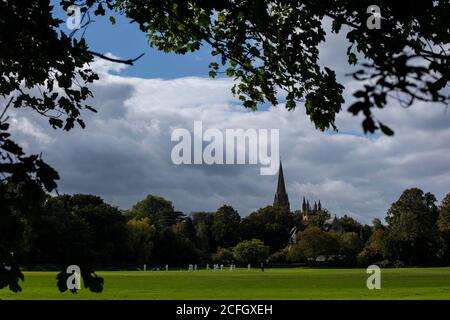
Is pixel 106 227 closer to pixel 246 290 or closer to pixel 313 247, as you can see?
pixel 313 247

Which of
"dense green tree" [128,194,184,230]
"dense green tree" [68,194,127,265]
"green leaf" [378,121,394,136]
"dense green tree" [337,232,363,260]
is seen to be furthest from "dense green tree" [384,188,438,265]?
"green leaf" [378,121,394,136]

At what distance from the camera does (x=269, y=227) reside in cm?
14550

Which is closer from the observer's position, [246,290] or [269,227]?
[246,290]

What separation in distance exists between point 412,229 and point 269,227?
45624 mm

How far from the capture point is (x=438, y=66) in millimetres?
5590

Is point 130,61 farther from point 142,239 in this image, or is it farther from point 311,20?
point 142,239

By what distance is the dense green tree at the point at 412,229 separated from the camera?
9788cm

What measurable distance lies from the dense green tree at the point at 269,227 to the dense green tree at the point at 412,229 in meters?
33.8

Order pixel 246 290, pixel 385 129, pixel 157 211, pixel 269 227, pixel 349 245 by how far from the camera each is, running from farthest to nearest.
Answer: pixel 157 211 < pixel 269 227 < pixel 349 245 < pixel 246 290 < pixel 385 129

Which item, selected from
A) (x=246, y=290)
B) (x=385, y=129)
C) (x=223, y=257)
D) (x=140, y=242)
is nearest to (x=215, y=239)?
(x=223, y=257)

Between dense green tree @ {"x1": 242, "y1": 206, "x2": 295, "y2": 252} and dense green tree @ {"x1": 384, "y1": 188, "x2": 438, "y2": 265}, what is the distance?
1330 inches

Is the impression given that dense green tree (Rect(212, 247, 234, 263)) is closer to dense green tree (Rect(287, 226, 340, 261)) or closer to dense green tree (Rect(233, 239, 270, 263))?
dense green tree (Rect(233, 239, 270, 263))

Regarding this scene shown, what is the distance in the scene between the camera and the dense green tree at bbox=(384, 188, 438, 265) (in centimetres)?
9788
